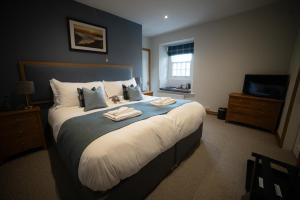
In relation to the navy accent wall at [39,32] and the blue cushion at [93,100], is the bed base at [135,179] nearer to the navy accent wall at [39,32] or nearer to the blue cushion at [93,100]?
the blue cushion at [93,100]

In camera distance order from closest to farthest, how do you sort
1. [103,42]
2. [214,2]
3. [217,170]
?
[217,170]
[214,2]
[103,42]

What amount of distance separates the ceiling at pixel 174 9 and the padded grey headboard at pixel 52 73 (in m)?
1.24

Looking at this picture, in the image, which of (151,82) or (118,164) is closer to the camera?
(118,164)

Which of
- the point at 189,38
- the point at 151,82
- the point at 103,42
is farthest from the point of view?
the point at 151,82

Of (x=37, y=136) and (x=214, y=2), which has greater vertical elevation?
Result: (x=214, y=2)

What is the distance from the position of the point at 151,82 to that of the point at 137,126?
4186 millimetres

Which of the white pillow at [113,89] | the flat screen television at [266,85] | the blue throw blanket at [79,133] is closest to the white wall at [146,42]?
the white pillow at [113,89]

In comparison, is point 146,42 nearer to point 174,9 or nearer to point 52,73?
point 174,9

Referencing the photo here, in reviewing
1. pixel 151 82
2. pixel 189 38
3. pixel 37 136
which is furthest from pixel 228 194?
pixel 151 82

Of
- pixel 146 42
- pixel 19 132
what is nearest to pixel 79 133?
pixel 19 132

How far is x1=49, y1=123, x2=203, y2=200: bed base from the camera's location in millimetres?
1123

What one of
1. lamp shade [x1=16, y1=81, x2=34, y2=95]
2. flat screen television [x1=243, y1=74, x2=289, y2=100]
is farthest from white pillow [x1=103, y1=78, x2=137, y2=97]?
flat screen television [x1=243, y1=74, x2=289, y2=100]

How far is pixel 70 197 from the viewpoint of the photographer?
1425mm

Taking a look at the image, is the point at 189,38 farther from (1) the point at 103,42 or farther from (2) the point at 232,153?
(2) the point at 232,153
